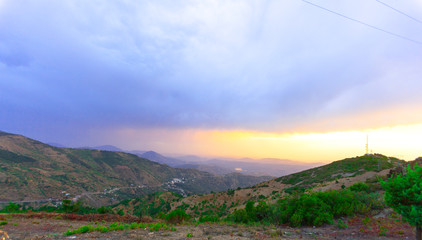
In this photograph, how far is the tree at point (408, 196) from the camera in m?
6.10

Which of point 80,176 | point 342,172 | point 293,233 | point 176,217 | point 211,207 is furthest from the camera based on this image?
→ point 80,176

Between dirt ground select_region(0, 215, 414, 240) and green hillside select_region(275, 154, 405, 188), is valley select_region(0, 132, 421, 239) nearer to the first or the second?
dirt ground select_region(0, 215, 414, 240)

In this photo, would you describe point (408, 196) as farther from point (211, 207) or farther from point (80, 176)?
point (80, 176)

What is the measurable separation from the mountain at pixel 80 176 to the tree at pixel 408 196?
7997cm

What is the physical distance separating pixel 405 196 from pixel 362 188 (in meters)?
14.1

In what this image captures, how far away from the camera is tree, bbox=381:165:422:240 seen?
6102 mm

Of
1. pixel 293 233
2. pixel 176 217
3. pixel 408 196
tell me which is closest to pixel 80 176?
pixel 176 217

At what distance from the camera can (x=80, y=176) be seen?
86.1 m

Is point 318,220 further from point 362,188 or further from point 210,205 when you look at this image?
point 210,205

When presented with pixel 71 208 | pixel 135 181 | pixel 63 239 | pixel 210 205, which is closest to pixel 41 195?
pixel 135 181

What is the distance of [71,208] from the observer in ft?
62.4

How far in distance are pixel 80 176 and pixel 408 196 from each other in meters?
109

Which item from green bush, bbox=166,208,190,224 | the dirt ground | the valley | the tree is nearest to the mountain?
the valley

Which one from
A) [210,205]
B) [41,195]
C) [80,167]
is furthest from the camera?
[80,167]
